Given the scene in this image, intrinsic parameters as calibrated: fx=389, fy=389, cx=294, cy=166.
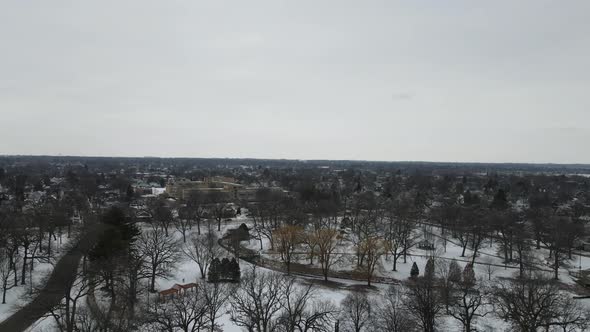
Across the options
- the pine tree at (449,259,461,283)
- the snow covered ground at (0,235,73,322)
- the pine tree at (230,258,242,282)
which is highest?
the pine tree at (449,259,461,283)

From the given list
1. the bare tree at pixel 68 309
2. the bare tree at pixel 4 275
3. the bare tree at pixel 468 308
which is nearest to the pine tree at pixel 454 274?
the bare tree at pixel 468 308

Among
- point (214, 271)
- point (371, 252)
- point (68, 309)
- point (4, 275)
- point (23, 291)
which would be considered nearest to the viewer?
point (68, 309)

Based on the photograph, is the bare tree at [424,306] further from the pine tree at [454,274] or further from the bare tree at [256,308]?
the bare tree at [256,308]

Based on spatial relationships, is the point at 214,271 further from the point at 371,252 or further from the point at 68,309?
the point at 371,252

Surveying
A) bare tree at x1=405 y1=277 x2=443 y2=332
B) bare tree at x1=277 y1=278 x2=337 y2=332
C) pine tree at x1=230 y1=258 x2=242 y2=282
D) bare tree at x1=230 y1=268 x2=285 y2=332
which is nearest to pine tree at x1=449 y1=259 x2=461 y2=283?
bare tree at x1=405 y1=277 x2=443 y2=332

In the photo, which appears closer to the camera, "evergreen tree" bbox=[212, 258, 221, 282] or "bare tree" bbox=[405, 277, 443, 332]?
"bare tree" bbox=[405, 277, 443, 332]

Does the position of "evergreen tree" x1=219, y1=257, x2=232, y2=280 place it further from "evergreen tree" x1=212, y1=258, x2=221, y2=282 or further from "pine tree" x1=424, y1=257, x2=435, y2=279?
"pine tree" x1=424, y1=257, x2=435, y2=279

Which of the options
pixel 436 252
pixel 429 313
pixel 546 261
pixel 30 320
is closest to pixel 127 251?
pixel 30 320

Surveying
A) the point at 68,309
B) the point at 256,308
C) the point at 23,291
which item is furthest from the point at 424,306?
the point at 23,291
